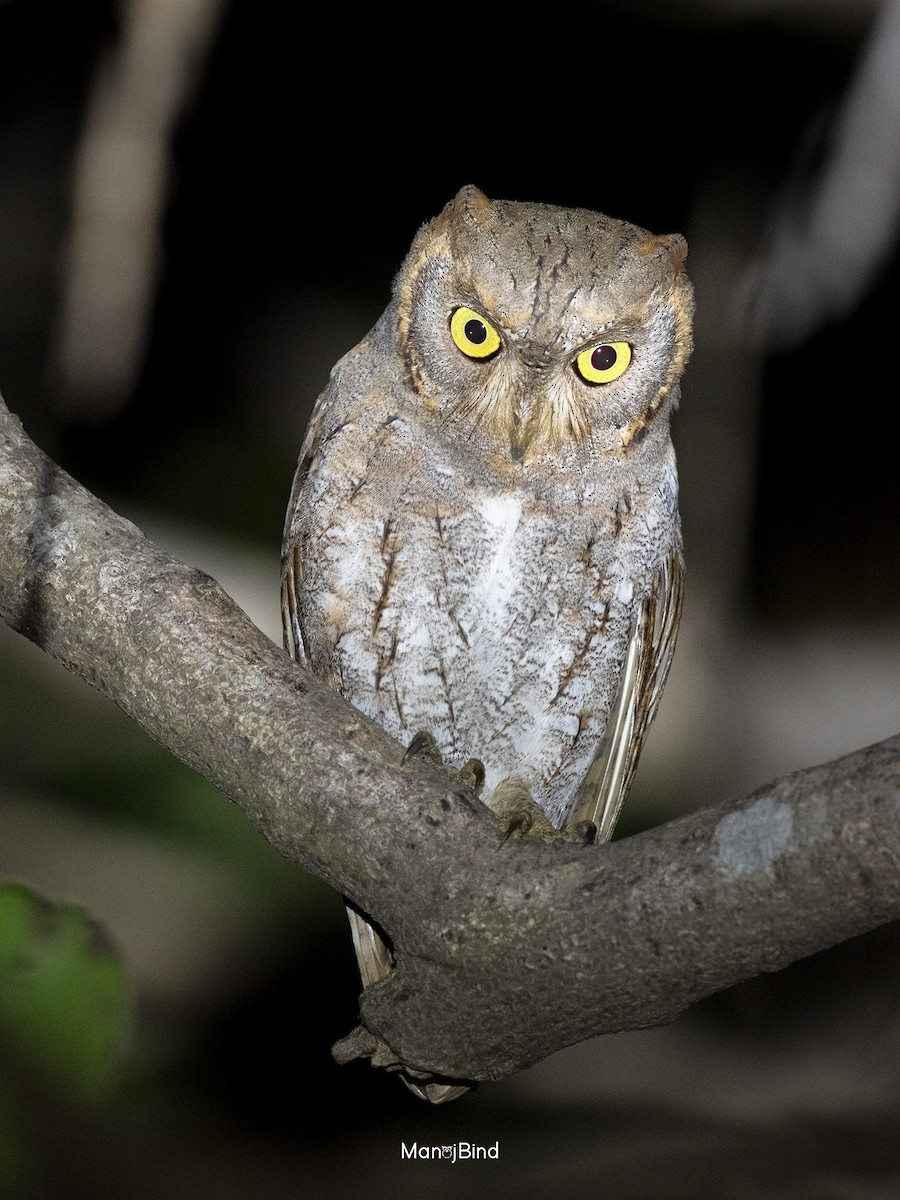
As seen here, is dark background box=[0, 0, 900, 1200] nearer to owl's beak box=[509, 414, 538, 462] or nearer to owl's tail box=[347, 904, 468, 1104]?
owl's tail box=[347, 904, 468, 1104]

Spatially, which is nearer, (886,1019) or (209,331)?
(886,1019)

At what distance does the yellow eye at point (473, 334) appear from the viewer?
6.45 feet

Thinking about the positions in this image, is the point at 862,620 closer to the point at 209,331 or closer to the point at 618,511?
the point at 618,511

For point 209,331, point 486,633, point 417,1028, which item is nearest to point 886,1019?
point 486,633

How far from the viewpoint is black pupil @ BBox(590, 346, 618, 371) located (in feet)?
6.56

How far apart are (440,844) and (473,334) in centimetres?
98

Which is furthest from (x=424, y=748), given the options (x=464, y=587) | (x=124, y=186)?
(x=124, y=186)

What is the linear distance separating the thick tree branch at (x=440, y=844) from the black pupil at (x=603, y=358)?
2.75 ft

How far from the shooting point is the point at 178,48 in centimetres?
218

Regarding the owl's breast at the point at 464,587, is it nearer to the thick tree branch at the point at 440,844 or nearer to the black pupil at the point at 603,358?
the black pupil at the point at 603,358

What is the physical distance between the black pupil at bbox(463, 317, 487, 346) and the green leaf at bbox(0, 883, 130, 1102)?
1190mm

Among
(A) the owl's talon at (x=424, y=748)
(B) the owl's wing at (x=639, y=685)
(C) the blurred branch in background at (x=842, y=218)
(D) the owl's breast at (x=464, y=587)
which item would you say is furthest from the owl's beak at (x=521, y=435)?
(C) the blurred branch in background at (x=842, y=218)

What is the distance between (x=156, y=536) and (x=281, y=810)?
1.19 meters

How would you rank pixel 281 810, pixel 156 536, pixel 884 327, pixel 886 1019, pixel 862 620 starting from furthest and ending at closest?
1. pixel 884 327
2. pixel 862 620
3. pixel 886 1019
4. pixel 156 536
5. pixel 281 810
